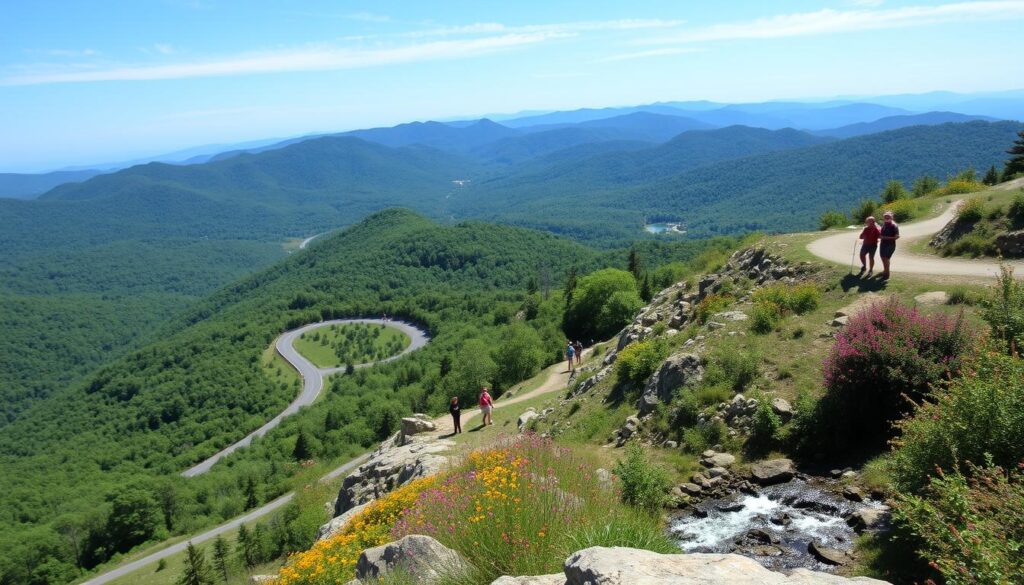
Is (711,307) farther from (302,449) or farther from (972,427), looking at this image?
(302,449)

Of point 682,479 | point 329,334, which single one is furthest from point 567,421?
point 329,334

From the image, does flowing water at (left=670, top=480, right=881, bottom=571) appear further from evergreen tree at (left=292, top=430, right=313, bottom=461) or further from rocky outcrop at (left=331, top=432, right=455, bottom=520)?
evergreen tree at (left=292, top=430, right=313, bottom=461)

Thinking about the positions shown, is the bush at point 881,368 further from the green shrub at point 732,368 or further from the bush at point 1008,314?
the green shrub at point 732,368

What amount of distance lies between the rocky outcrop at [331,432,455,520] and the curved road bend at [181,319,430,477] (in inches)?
2706

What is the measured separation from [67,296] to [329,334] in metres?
140

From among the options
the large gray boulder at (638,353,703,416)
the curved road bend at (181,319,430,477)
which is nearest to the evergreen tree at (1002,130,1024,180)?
the large gray boulder at (638,353,703,416)

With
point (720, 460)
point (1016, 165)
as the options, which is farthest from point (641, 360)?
point (1016, 165)

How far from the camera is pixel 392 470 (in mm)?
19438

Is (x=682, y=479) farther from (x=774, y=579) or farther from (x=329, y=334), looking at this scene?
(x=329, y=334)

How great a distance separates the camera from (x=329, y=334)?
120062 millimetres

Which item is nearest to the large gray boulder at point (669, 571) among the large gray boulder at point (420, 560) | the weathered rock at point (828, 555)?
the large gray boulder at point (420, 560)

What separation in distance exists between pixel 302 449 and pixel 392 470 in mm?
54628

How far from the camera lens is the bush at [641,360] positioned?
17922 millimetres

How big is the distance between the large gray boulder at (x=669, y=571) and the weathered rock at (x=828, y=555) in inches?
170
